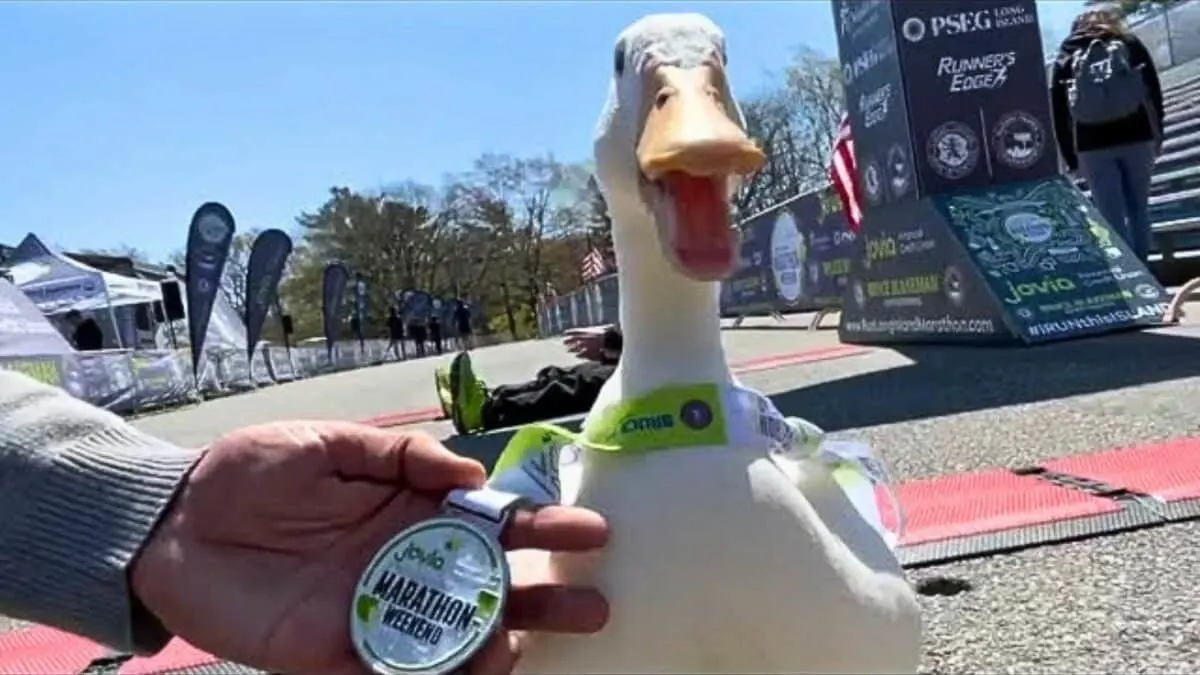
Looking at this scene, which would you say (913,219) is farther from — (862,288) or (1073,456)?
(1073,456)

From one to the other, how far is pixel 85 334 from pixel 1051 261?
16.4 m

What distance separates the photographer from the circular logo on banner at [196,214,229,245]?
17.4 meters

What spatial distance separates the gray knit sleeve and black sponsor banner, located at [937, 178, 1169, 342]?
517cm

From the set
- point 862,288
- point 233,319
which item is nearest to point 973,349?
point 862,288

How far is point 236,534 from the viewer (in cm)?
117

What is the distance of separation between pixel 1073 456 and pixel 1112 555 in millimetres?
1063

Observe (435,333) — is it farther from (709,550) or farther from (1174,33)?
(709,550)

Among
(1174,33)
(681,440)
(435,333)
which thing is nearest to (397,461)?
(681,440)

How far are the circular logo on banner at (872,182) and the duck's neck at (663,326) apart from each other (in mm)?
6062

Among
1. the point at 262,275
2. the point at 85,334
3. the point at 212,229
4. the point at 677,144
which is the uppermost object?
the point at 212,229

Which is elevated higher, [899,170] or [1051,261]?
[899,170]

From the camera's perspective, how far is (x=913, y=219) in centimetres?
677

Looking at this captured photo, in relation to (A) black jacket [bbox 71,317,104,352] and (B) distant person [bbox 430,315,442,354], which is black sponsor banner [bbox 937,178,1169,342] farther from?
(B) distant person [bbox 430,315,442,354]

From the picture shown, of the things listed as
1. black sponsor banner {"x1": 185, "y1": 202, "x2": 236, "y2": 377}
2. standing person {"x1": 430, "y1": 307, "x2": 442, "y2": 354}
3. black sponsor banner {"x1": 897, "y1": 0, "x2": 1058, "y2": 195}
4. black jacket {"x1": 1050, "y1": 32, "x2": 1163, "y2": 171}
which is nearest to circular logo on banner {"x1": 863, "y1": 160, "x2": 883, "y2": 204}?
black sponsor banner {"x1": 897, "y1": 0, "x2": 1058, "y2": 195}
